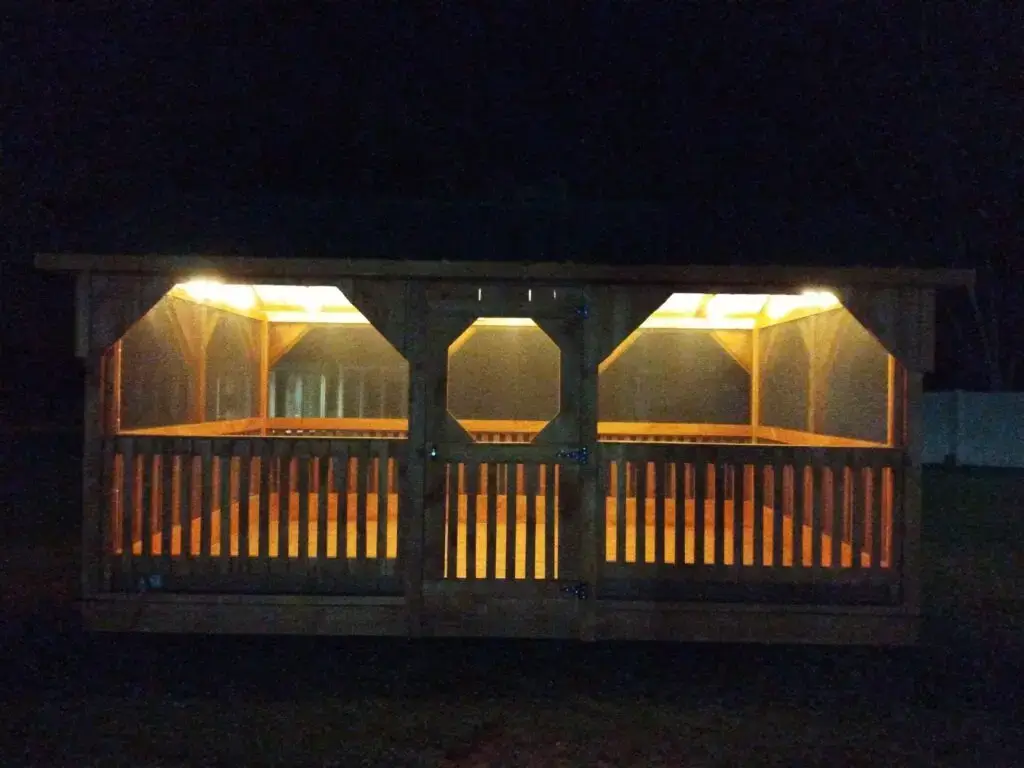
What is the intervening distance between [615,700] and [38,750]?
3169mm

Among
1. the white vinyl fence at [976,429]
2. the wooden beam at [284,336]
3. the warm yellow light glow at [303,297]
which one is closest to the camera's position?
the warm yellow light glow at [303,297]

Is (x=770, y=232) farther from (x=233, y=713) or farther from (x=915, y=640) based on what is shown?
(x=233, y=713)

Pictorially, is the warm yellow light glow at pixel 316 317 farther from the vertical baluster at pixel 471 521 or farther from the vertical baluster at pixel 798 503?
the vertical baluster at pixel 798 503

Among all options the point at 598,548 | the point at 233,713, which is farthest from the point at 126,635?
the point at 598,548

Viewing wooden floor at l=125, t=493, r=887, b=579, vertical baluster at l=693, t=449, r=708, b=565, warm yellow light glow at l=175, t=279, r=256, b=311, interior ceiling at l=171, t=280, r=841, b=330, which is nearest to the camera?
vertical baluster at l=693, t=449, r=708, b=565

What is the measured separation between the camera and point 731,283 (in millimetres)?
6113

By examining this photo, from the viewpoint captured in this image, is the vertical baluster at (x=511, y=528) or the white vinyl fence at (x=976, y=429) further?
the white vinyl fence at (x=976, y=429)

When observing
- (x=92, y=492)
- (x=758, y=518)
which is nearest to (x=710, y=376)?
(x=758, y=518)

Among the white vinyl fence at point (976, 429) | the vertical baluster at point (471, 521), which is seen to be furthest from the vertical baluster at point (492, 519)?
the white vinyl fence at point (976, 429)

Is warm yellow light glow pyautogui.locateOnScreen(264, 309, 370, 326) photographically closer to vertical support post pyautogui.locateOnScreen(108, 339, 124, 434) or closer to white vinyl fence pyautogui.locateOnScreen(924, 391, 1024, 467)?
vertical support post pyautogui.locateOnScreen(108, 339, 124, 434)

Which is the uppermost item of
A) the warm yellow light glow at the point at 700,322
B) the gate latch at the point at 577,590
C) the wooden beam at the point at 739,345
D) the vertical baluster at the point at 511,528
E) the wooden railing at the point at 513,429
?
the warm yellow light glow at the point at 700,322

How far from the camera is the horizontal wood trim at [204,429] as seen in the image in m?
6.73

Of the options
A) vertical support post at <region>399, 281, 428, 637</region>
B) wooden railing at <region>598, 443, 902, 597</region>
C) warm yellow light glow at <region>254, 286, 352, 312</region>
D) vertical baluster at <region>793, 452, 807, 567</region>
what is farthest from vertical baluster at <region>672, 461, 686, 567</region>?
warm yellow light glow at <region>254, 286, 352, 312</region>

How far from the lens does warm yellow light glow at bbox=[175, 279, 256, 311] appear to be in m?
7.76
